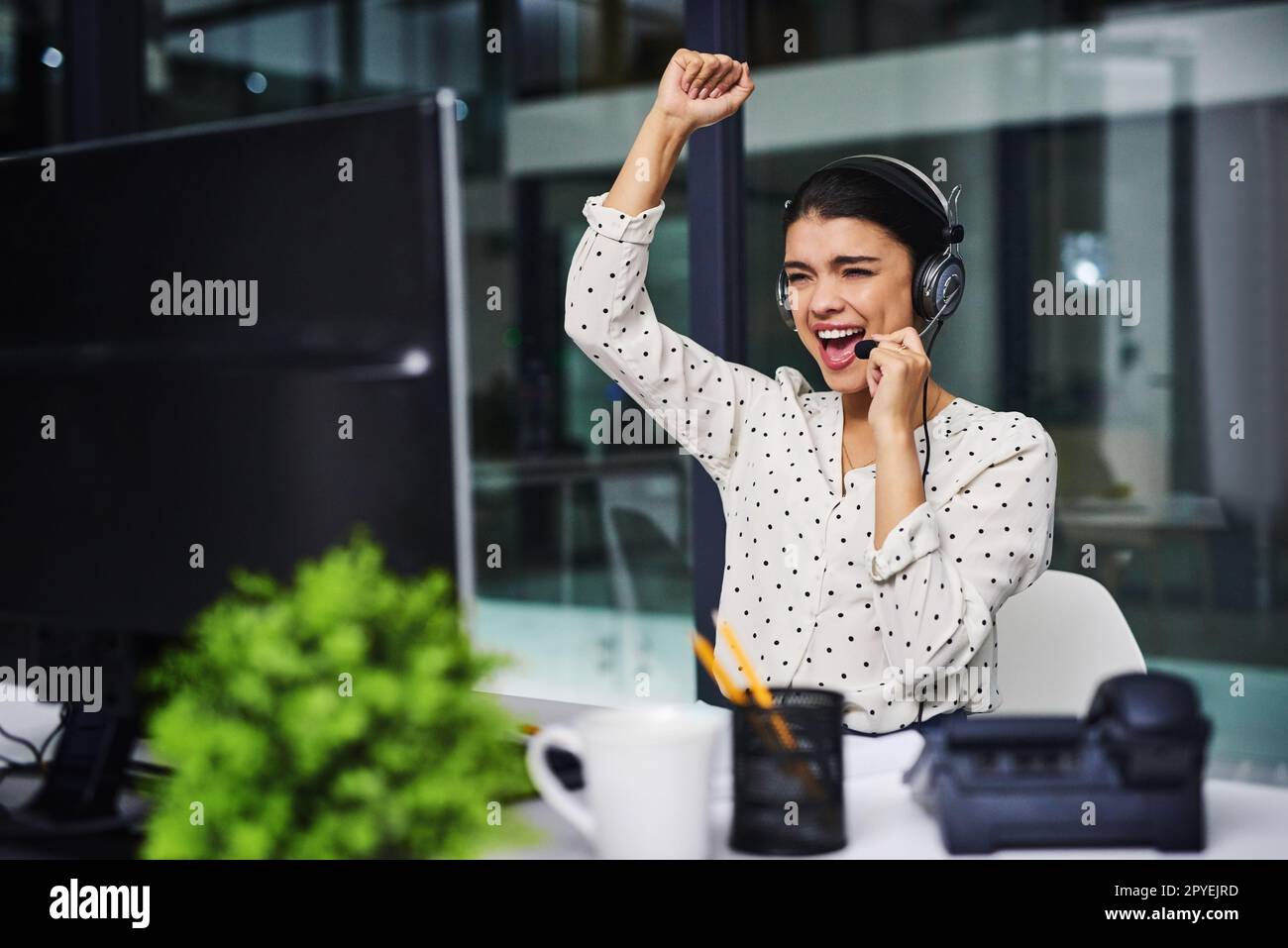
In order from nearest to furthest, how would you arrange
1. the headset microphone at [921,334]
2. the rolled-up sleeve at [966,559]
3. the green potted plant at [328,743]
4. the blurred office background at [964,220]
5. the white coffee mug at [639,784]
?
the green potted plant at [328,743]
the white coffee mug at [639,784]
the rolled-up sleeve at [966,559]
the headset microphone at [921,334]
the blurred office background at [964,220]

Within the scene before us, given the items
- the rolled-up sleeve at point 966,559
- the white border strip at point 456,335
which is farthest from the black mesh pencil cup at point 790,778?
the rolled-up sleeve at point 966,559

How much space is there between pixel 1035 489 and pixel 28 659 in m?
1.08

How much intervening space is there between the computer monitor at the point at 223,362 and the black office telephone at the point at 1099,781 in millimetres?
388

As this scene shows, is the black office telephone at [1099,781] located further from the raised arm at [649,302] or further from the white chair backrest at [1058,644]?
the raised arm at [649,302]

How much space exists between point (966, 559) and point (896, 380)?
0.74ft

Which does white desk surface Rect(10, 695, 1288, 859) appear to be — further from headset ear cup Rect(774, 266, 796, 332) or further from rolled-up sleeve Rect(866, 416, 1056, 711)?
headset ear cup Rect(774, 266, 796, 332)

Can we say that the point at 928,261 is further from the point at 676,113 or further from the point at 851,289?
the point at 676,113

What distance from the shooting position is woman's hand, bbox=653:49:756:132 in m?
1.52

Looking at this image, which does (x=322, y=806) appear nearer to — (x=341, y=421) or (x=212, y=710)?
(x=212, y=710)

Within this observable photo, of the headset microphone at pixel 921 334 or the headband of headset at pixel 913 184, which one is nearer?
the headset microphone at pixel 921 334

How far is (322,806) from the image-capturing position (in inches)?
27.2

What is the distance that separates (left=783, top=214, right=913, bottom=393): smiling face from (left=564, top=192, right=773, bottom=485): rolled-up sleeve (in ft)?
0.60

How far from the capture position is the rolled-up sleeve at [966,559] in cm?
137

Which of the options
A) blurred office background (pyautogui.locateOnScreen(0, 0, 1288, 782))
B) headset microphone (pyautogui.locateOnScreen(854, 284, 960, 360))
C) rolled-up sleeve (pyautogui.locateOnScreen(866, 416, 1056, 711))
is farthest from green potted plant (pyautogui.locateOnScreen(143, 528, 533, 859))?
blurred office background (pyautogui.locateOnScreen(0, 0, 1288, 782))
